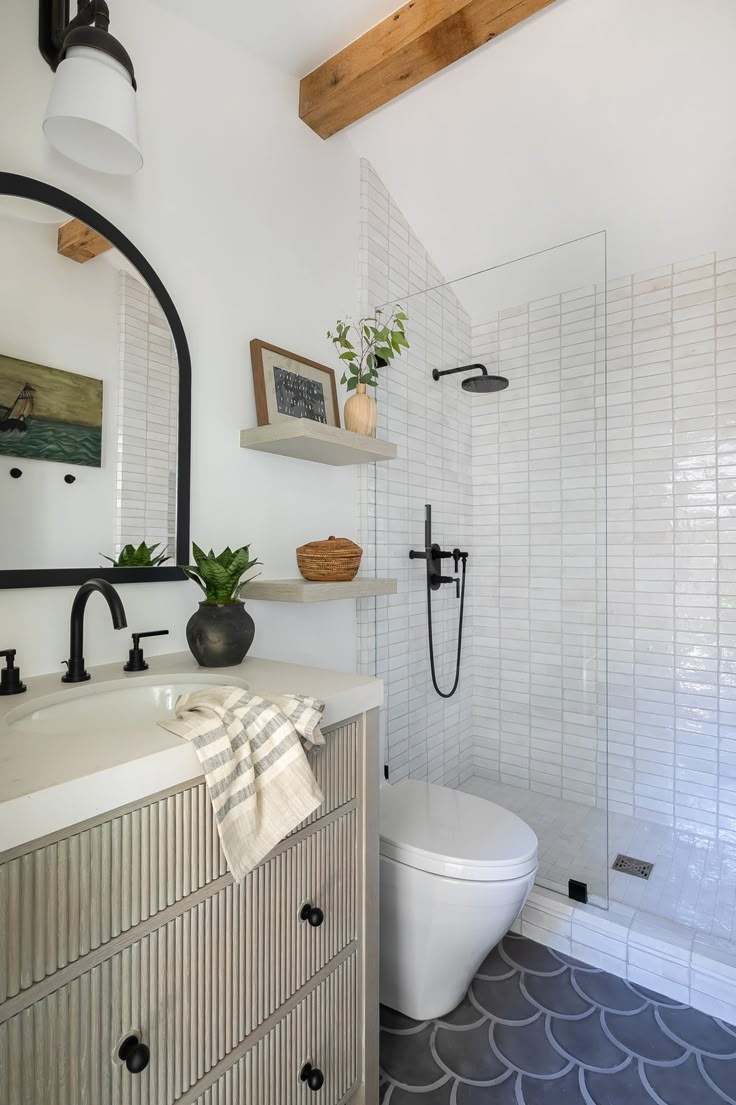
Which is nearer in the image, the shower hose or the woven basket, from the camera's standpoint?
the woven basket

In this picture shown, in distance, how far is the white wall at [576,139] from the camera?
1742mm

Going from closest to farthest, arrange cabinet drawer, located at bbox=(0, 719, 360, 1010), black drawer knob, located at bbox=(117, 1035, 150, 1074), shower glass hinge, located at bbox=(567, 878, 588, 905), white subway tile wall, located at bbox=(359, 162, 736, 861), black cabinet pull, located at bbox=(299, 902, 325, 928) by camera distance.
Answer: cabinet drawer, located at bbox=(0, 719, 360, 1010) → black drawer knob, located at bbox=(117, 1035, 150, 1074) → black cabinet pull, located at bbox=(299, 902, 325, 928) → shower glass hinge, located at bbox=(567, 878, 588, 905) → white subway tile wall, located at bbox=(359, 162, 736, 861)

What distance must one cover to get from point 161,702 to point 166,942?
19.9 inches

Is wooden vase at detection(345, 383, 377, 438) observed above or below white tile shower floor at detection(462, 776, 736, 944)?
above

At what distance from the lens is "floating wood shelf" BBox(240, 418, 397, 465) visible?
1.61m

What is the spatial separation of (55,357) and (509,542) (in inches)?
68.4

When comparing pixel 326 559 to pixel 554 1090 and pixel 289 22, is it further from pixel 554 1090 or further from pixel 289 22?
pixel 289 22

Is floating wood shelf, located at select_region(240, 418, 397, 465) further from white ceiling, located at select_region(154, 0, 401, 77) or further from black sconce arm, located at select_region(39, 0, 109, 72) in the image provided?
white ceiling, located at select_region(154, 0, 401, 77)

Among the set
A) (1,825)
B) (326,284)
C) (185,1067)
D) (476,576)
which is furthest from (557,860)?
(326,284)

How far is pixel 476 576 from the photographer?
2.46 meters

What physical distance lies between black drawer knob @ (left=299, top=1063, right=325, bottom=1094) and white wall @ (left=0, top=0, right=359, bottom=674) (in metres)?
0.93

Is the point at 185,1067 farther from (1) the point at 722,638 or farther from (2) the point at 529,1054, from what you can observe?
(1) the point at 722,638

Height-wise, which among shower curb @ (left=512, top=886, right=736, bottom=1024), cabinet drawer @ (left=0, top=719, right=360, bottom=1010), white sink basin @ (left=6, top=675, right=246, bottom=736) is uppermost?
white sink basin @ (left=6, top=675, right=246, bottom=736)

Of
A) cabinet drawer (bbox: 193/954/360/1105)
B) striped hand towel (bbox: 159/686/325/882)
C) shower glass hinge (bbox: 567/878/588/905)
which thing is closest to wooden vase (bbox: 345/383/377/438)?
striped hand towel (bbox: 159/686/325/882)
